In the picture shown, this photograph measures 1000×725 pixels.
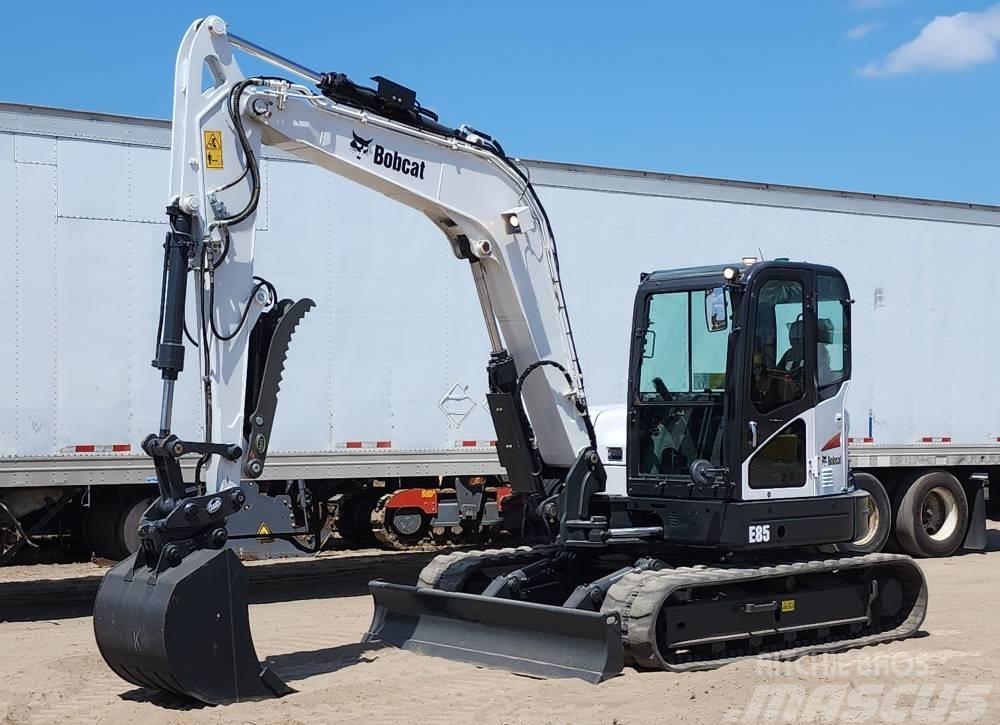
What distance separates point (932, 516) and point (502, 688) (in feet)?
31.9

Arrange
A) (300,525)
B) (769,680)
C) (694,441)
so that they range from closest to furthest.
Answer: (769,680)
(694,441)
(300,525)

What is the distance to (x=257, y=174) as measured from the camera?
7.99m

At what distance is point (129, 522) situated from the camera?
11875mm

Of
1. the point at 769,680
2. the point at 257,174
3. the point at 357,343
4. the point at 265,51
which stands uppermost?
the point at 265,51

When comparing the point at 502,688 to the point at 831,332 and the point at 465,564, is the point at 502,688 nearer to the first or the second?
the point at 465,564

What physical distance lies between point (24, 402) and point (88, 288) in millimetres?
1169

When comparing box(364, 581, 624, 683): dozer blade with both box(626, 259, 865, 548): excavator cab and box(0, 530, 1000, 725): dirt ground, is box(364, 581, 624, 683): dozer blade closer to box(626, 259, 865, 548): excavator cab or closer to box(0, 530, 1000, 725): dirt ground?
box(0, 530, 1000, 725): dirt ground

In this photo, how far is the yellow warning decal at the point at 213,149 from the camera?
7820 mm

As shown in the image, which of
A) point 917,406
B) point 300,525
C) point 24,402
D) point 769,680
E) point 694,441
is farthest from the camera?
point 917,406

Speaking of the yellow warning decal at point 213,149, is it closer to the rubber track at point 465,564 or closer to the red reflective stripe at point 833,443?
the rubber track at point 465,564

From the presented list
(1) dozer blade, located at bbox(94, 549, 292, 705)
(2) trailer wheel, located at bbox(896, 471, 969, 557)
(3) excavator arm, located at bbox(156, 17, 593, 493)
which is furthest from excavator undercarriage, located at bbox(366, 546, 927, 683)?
(2) trailer wheel, located at bbox(896, 471, 969, 557)

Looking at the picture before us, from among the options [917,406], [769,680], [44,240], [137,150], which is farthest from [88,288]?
[917,406]

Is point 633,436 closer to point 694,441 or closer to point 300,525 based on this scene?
point 694,441

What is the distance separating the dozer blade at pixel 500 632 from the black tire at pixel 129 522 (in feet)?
10.9
